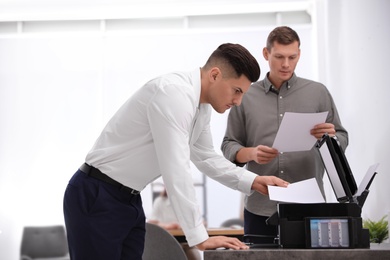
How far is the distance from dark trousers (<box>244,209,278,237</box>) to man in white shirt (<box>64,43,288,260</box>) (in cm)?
61

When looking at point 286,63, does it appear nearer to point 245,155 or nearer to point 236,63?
point 245,155

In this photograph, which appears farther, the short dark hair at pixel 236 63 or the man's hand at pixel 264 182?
the man's hand at pixel 264 182

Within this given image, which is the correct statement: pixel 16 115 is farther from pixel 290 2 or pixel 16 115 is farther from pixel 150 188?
pixel 290 2

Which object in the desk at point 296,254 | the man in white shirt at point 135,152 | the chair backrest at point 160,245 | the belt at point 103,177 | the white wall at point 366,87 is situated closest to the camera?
the desk at point 296,254

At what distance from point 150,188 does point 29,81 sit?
1796mm

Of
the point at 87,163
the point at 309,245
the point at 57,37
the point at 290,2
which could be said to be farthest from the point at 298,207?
the point at 57,37

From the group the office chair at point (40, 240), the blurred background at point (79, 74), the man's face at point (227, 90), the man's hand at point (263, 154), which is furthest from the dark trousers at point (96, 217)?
the office chair at point (40, 240)

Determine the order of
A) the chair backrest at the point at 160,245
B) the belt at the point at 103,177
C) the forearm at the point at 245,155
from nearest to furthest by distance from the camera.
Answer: the belt at the point at 103,177 < the forearm at the point at 245,155 < the chair backrest at the point at 160,245

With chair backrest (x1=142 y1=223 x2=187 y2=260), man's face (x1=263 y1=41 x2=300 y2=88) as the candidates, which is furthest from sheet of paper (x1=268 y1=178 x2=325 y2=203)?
chair backrest (x1=142 y1=223 x2=187 y2=260)

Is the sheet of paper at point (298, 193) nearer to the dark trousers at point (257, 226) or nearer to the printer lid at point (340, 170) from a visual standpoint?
the printer lid at point (340, 170)

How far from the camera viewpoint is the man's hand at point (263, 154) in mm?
2482

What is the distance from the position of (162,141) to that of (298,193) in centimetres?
50

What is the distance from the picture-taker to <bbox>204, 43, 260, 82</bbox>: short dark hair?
2059 mm

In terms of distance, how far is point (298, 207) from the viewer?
6.32 feet
